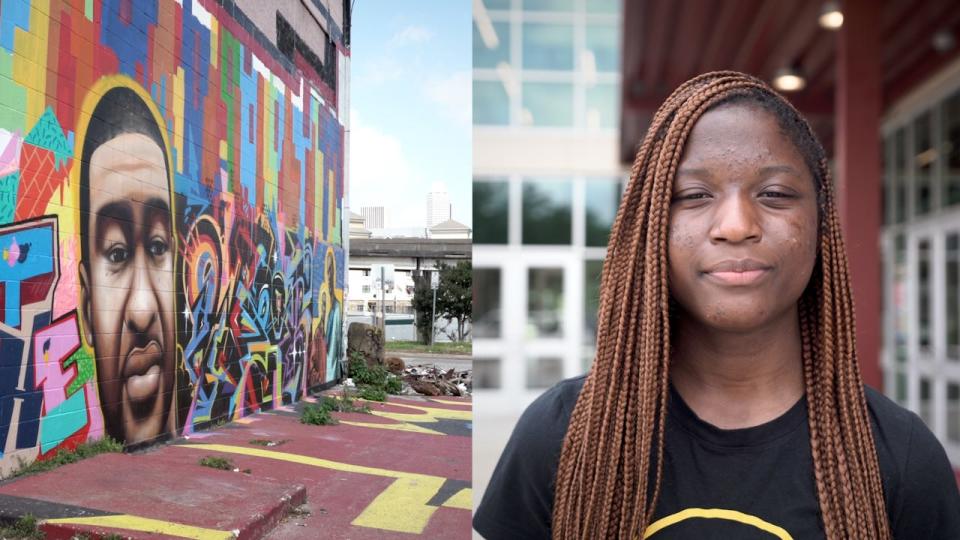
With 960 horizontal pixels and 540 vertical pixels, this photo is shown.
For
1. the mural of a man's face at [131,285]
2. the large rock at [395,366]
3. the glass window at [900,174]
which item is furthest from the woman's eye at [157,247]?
the glass window at [900,174]

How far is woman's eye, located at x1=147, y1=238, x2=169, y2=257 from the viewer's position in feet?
19.9

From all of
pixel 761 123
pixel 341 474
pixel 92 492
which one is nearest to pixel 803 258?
pixel 761 123

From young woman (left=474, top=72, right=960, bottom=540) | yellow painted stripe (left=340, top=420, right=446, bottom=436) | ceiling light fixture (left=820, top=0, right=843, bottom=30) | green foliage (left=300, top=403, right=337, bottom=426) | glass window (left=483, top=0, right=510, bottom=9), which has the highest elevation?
glass window (left=483, top=0, right=510, bottom=9)

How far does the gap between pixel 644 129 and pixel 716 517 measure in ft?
16.6

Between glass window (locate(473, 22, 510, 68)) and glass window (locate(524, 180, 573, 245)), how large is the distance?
3.56ft

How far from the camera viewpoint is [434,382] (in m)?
11.0

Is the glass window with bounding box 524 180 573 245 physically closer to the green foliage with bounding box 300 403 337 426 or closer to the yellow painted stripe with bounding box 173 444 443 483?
the yellow painted stripe with bounding box 173 444 443 483

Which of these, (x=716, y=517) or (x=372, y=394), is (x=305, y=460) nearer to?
(x=372, y=394)

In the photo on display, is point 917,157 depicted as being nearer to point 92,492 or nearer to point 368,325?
point 92,492

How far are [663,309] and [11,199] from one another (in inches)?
179

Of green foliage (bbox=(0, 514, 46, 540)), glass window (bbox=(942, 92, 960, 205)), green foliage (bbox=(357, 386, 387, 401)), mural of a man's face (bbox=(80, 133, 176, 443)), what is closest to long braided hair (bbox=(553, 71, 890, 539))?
green foliage (bbox=(0, 514, 46, 540))

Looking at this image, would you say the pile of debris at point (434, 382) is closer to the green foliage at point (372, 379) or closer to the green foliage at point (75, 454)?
the green foliage at point (372, 379)

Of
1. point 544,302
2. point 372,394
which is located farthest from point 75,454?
point 372,394

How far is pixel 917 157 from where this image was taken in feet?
19.9
